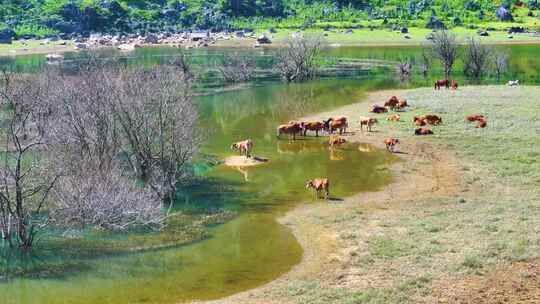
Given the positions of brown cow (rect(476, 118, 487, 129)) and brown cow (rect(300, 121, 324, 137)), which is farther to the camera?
brown cow (rect(300, 121, 324, 137))

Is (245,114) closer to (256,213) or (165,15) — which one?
(256,213)

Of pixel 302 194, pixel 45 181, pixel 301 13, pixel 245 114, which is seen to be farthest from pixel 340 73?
pixel 301 13

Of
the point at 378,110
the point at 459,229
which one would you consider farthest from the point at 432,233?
the point at 378,110

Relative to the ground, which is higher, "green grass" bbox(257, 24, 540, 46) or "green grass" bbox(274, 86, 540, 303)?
"green grass" bbox(257, 24, 540, 46)

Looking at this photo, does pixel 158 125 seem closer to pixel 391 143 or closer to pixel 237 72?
pixel 391 143

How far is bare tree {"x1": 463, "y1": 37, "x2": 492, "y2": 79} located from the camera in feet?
260

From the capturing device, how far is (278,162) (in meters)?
38.8

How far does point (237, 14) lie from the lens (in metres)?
166

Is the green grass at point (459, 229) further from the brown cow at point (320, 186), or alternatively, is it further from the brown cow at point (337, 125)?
the brown cow at point (337, 125)

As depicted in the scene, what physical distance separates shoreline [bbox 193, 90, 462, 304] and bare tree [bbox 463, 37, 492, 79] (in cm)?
3895

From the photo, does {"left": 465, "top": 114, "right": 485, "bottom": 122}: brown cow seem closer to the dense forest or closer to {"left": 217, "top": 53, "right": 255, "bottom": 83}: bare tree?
{"left": 217, "top": 53, "right": 255, "bottom": 83}: bare tree

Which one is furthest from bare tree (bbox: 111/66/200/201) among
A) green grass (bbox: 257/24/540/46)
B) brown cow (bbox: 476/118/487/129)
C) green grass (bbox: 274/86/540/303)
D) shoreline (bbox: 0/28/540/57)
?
green grass (bbox: 257/24/540/46)

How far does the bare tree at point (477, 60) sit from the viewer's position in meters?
79.3

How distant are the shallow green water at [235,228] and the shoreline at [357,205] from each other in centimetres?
56
